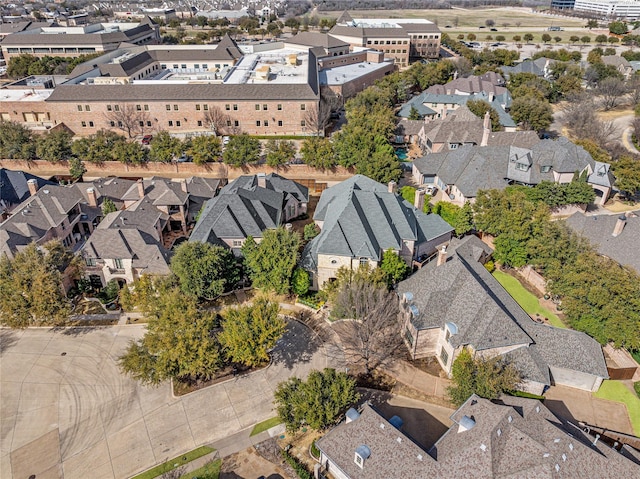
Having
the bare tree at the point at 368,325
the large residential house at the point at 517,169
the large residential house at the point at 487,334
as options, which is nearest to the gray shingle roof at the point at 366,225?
the bare tree at the point at 368,325

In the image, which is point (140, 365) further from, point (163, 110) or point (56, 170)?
point (163, 110)

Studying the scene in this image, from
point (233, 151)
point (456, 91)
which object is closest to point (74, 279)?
point (233, 151)

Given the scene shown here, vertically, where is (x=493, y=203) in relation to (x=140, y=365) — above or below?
above

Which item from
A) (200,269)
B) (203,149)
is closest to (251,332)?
(200,269)

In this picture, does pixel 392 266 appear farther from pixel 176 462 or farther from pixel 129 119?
pixel 129 119

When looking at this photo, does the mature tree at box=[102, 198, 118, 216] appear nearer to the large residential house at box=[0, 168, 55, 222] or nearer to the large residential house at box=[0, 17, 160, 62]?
the large residential house at box=[0, 168, 55, 222]

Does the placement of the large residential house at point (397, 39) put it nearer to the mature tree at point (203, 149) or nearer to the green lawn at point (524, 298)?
the mature tree at point (203, 149)
